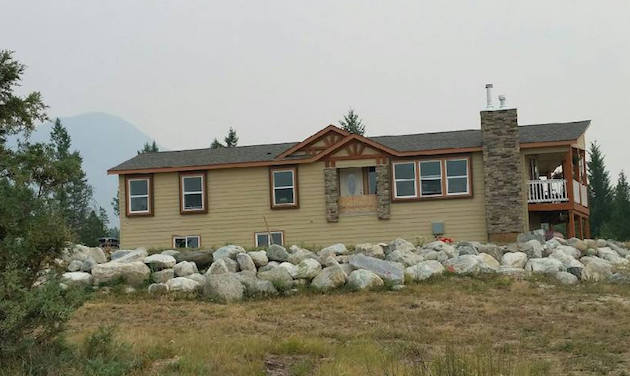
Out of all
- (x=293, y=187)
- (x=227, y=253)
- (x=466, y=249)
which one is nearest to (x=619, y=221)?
(x=293, y=187)

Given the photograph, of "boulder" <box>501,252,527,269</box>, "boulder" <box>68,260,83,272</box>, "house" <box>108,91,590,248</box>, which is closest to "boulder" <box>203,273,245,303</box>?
"boulder" <box>68,260,83,272</box>

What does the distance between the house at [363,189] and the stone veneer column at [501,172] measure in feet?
0.10

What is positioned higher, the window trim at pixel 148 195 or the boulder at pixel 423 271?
the window trim at pixel 148 195

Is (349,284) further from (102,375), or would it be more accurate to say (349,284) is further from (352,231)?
(352,231)

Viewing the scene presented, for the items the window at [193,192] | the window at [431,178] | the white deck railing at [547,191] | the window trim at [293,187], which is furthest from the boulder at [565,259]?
the window at [193,192]

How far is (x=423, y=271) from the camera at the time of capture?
53.4ft

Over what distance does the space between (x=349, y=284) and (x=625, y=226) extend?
3441cm

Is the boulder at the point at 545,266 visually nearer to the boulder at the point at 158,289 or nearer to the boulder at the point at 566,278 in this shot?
the boulder at the point at 566,278

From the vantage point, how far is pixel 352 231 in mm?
26234

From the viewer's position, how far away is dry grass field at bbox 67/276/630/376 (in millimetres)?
8227

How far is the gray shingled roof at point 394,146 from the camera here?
2594 cm

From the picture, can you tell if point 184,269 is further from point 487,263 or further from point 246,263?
point 487,263

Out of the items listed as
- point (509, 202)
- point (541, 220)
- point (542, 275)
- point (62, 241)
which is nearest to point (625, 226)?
point (541, 220)

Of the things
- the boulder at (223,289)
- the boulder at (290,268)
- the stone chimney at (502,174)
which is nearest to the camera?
the boulder at (223,289)
